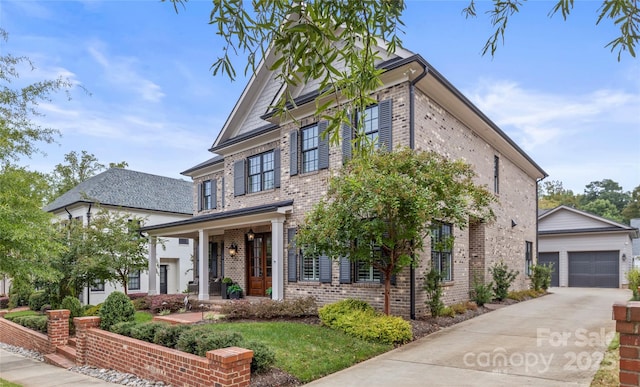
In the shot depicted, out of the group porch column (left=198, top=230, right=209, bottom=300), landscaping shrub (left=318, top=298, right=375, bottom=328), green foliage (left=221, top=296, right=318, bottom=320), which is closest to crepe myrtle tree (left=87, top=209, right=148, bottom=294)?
porch column (left=198, top=230, right=209, bottom=300)

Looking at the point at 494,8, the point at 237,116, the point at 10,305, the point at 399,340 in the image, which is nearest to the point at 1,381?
the point at 399,340

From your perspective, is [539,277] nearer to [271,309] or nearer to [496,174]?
[496,174]

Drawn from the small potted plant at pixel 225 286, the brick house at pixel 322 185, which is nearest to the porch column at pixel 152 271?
the brick house at pixel 322 185

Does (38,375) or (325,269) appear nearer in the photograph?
(38,375)

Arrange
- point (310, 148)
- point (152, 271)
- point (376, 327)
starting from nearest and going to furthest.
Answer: point (376, 327) < point (310, 148) < point (152, 271)

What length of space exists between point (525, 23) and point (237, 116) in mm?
13399

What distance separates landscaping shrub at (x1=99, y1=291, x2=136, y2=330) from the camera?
8859 millimetres

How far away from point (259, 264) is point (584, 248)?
1942 cm

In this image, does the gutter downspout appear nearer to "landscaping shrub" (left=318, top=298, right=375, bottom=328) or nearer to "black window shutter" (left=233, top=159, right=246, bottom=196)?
"landscaping shrub" (left=318, top=298, right=375, bottom=328)

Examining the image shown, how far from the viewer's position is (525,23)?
4.55 m

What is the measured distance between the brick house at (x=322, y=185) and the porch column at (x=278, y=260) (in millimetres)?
29

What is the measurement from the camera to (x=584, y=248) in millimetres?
24375

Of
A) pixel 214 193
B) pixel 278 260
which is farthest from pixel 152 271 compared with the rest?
pixel 278 260

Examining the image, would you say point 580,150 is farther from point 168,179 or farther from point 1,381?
point 1,381
